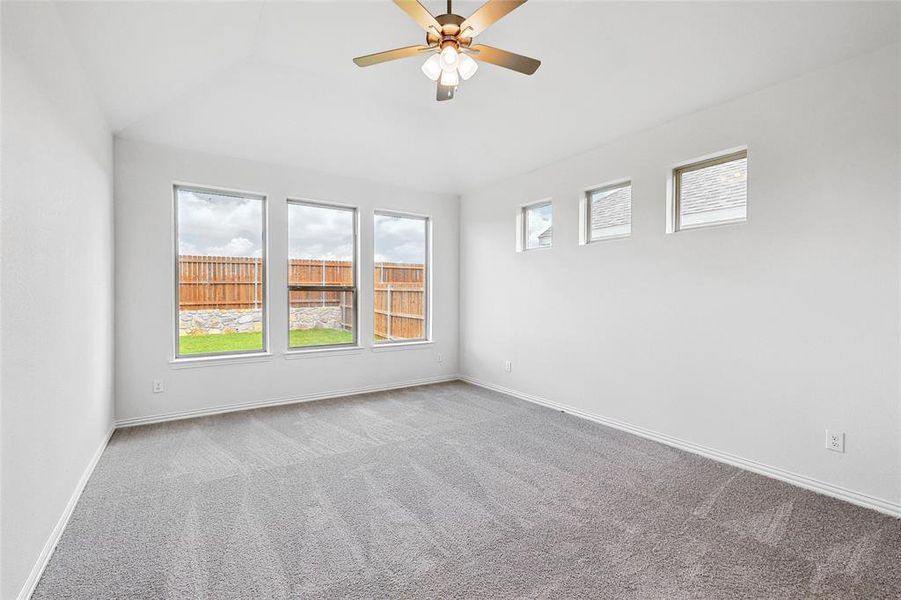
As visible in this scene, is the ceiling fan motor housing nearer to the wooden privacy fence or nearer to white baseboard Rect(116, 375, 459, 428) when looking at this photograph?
the wooden privacy fence

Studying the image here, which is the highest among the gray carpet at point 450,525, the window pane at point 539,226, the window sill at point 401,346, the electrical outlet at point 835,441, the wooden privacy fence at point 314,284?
the window pane at point 539,226

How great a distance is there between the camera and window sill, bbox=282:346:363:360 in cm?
465

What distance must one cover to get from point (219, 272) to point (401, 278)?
2.14 meters

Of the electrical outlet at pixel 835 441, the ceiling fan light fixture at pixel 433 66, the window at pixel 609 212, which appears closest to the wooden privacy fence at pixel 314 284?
the window at pixel 609 212

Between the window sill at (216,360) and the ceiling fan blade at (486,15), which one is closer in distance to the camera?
the ceiling fan blade at (486,15)

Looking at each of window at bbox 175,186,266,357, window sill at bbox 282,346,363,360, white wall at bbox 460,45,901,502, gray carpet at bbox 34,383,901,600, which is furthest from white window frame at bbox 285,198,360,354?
white wall at bbox 460,45,901,502

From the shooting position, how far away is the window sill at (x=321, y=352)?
465 cm

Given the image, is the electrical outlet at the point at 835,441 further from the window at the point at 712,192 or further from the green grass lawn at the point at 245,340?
the green grass lawn at the point at 245,340

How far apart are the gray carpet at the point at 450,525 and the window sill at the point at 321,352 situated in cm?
121

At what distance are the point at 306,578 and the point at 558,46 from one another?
12.0 ft

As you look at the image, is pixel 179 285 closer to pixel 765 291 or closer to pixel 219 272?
pixel 219 272

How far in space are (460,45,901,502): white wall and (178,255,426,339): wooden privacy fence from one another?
2.08m

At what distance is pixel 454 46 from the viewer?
2.23 metres

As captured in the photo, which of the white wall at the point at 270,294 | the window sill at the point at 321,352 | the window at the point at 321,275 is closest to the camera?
the white wall at the point at 270,294
